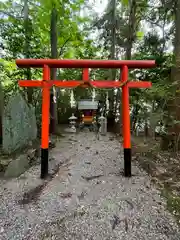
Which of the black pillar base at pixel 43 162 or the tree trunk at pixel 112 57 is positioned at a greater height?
the tree trunk at pixel 112 57

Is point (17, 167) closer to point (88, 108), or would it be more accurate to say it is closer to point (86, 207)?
point (86, 207)

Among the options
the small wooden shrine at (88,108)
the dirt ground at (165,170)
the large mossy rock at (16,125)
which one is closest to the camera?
the dirt ground at (165,170)

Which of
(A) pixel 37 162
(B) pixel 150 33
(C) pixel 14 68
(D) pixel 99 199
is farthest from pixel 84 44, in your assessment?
(D) pixel 99 199

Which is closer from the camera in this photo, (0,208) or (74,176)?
(0,208)

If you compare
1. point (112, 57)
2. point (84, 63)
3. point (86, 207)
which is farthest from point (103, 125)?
point (86, 207)

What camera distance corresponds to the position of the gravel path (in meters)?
2.00

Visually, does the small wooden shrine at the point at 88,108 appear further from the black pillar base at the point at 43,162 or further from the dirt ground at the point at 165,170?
the black pillar base at the point at 43,162

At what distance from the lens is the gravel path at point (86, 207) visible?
1998 millimetres

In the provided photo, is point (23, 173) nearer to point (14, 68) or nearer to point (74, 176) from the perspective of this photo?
point (74, 176)

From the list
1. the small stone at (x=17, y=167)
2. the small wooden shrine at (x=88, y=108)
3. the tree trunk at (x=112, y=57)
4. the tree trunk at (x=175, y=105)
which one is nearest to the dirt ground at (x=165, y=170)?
the tree trunk at (x=175, y=105)

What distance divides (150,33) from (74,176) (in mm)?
6393

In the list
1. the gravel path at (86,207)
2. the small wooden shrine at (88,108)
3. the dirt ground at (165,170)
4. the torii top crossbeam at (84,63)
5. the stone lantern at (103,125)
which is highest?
the torii top crossbeam at (84,63)

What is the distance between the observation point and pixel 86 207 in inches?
95.8

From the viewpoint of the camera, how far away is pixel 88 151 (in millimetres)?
4715
